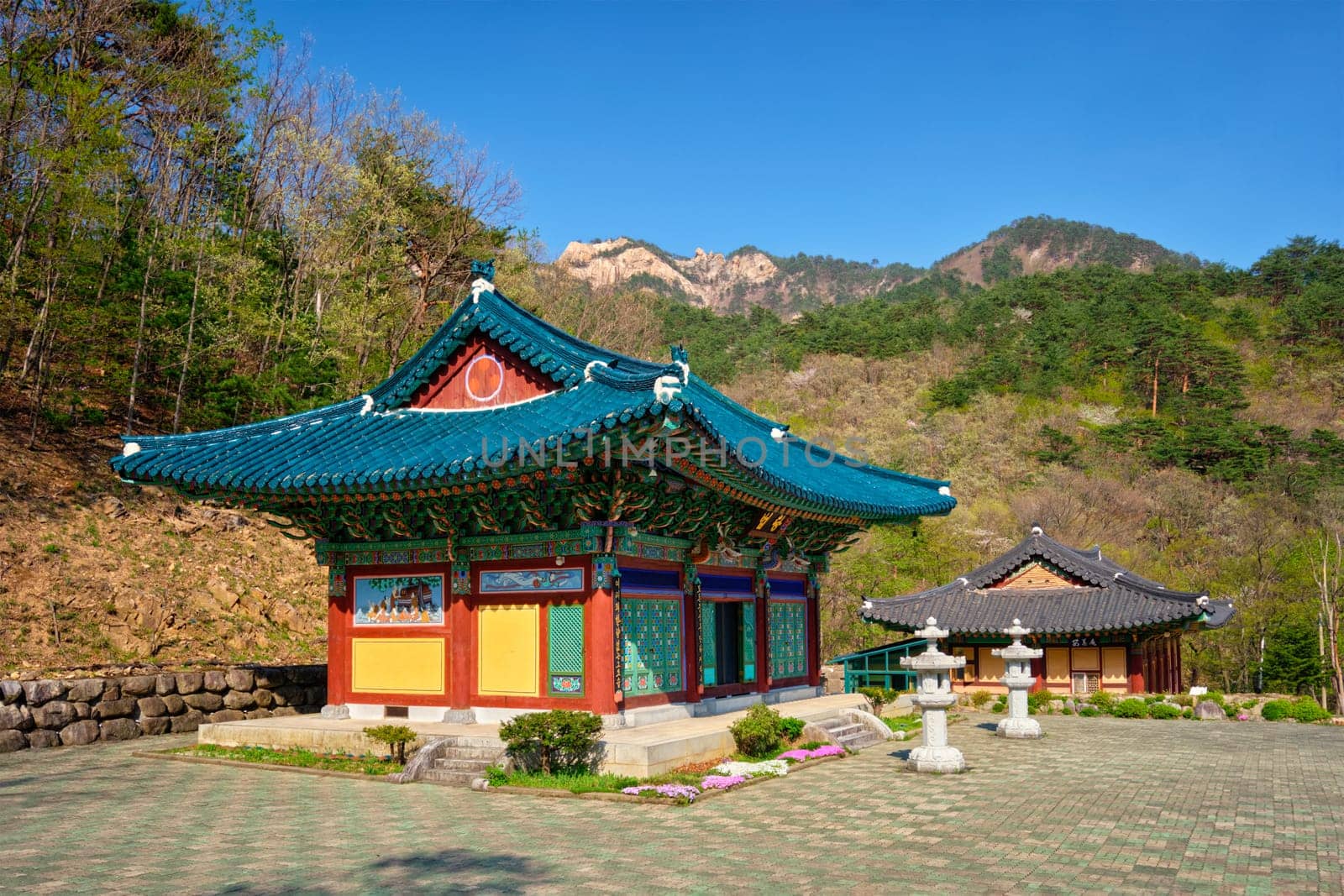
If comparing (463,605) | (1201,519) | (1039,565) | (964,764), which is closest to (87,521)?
(463,605)

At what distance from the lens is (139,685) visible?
54.7 ft

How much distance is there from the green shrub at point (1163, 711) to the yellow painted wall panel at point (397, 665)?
65.3 ft

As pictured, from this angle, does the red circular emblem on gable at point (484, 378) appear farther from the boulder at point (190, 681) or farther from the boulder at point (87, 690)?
the boulder at point (87, 690)

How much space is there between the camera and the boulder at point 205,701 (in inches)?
685

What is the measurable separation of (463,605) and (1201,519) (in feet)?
159

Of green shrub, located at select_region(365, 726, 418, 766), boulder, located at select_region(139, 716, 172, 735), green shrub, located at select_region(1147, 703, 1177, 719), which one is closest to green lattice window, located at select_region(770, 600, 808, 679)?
green shrub, located at select_region(365, 726, 418, 766)

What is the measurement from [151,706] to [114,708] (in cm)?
64

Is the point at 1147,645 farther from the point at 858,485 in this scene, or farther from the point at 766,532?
the point at 766,532

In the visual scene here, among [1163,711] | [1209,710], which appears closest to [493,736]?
[1163,711]

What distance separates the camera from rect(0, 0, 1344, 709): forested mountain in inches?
901

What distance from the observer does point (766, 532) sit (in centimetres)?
1741

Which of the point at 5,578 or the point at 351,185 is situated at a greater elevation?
the point at 351,185

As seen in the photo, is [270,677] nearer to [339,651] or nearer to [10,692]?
[339,651]


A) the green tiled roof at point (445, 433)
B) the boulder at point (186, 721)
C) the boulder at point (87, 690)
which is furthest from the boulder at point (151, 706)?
the green tiled roof at point (445, 433)
